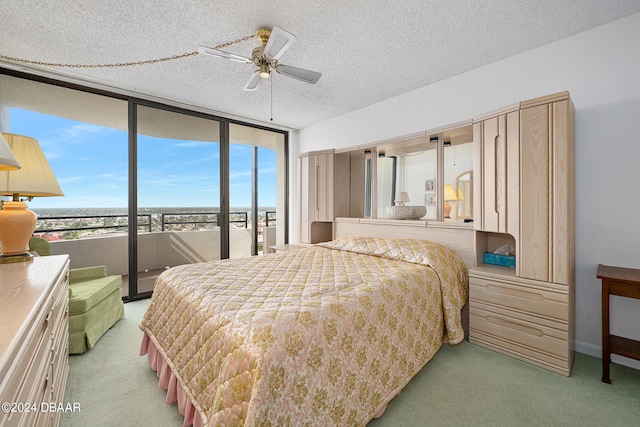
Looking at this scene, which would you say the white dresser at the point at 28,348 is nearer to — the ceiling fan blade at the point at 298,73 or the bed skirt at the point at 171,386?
the bed skirt at the point at 171,386

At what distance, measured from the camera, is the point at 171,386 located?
1579 millimetres

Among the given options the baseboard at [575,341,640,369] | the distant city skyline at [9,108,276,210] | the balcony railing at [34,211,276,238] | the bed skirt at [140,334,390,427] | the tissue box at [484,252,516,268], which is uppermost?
the distant city skyline at [9,108,276,210]

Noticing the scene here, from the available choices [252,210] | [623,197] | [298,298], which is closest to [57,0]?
[298,298]

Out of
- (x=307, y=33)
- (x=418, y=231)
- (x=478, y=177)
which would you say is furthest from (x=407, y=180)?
(x=307, y=33)

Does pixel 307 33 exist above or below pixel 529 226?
above

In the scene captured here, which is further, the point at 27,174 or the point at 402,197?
the point at 402,197

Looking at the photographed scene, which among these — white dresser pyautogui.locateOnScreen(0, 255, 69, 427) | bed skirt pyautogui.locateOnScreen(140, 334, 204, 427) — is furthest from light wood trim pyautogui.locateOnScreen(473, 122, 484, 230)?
white dresser pyautogui.locateOnScreen(0, 255, 69, 427)

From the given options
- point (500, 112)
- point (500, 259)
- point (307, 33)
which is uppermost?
point (307, 33)

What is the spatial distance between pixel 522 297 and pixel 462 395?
872 millimetres

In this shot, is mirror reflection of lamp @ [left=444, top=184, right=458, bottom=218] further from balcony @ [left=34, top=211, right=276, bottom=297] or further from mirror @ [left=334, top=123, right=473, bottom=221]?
balcony @ [left=34, top=211, right=276, bottom=297]

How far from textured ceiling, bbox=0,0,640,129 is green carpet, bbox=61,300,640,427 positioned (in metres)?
2.54

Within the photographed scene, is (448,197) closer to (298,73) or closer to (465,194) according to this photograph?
Result: (465,194)

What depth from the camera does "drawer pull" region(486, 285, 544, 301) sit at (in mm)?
1981

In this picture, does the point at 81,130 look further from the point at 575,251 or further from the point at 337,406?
the point at 575,251
